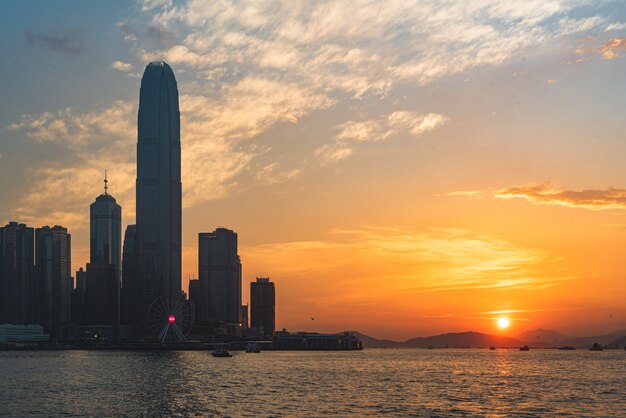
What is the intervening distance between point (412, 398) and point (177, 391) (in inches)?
1776

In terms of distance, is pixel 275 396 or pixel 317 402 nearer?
pixel 317 402

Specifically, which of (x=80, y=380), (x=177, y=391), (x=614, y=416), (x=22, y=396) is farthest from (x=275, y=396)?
(x=80, y=380)

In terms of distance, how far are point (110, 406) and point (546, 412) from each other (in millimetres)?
65589

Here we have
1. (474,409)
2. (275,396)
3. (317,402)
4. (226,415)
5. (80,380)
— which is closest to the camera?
(226,415)

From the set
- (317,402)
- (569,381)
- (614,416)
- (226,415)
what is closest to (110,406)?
Result: (226,415)

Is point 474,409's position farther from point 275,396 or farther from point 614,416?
point 275,396

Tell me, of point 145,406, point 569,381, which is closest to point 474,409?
point 145,406

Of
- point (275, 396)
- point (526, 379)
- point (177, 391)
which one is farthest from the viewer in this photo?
point (526, 379)

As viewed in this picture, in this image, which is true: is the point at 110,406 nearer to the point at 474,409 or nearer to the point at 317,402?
the point at 317,402

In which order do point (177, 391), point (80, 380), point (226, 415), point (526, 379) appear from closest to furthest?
point (226, 415) → point (177, 391) → point (80, 380) → point (526, 379)

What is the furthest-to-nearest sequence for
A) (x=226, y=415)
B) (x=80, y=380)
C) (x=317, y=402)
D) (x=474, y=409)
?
(x=80, y=380)
(x=317, y=402)
(x=474, y=409)
(x=226, y=415)

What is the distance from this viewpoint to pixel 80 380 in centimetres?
18012

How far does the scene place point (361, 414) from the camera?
109 m

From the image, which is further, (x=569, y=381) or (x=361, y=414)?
(x=569, y=381)
